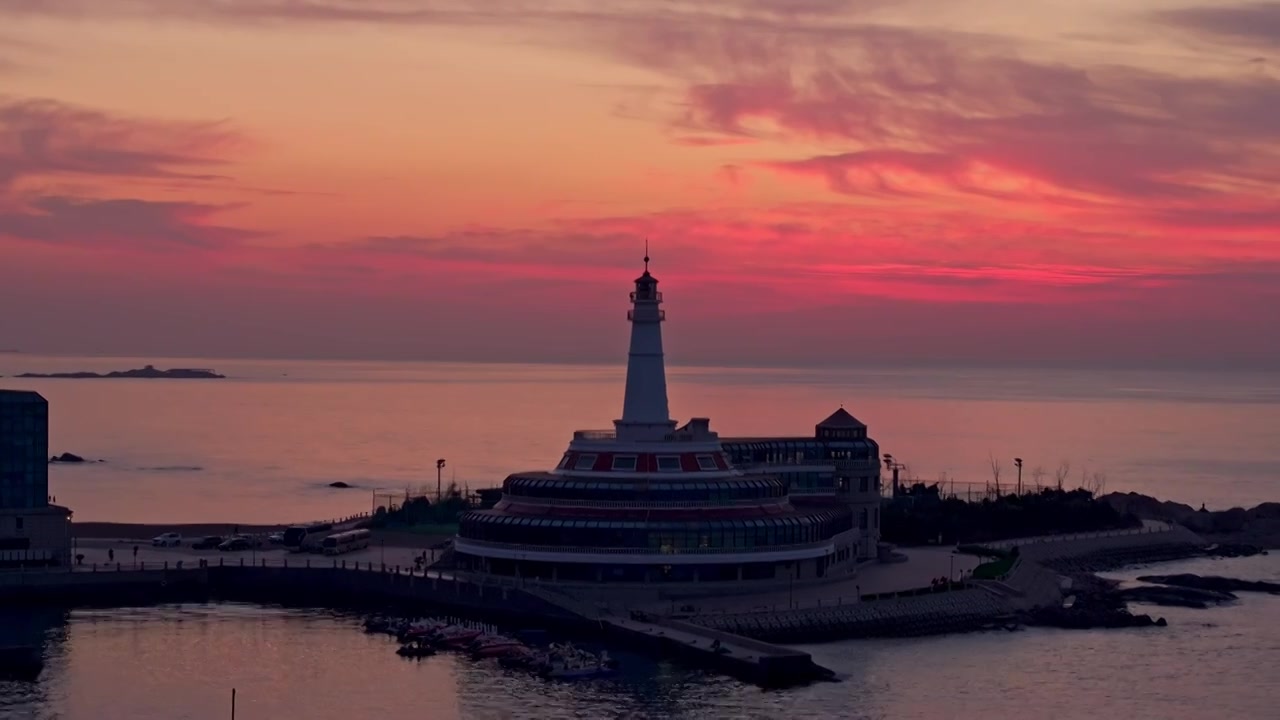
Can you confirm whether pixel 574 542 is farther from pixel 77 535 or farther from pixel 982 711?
pixel 77 535

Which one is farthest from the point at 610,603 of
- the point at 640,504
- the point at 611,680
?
the point at 611,680

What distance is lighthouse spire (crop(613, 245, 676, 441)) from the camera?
89.4 m

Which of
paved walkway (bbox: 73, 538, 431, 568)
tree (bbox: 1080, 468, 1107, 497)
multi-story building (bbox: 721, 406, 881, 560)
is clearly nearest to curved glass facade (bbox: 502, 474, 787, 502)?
paved walkway (bbox: 73, 538, 431, 568)

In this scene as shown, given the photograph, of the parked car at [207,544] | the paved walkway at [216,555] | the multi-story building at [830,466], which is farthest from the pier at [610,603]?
the multi-story building at [830,466]

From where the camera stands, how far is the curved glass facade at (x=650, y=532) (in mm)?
83125

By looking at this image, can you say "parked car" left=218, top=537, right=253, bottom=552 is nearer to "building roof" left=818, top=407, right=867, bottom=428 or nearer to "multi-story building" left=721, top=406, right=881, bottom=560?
"multi-story building" left=721, top=406, right=881, bottom=560

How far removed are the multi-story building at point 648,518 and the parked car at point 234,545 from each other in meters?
14.3

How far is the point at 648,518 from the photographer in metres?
83.6

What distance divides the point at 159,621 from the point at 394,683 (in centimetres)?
1746

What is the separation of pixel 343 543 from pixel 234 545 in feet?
19.0

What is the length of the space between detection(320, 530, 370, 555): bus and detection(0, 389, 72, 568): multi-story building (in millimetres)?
13251

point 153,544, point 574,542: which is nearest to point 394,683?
point 574,542

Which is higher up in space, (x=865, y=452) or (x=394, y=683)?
(x=865, y=452)

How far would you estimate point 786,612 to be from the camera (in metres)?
77.0
